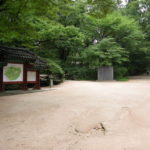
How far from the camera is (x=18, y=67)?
8.55 metres

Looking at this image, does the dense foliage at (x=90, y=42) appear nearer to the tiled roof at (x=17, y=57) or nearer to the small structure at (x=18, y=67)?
the tiled roof at (x=17, y=57)

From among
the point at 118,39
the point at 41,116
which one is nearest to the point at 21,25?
the point at 41,116

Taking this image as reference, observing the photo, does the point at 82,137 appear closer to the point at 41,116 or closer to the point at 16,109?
the point at 41,116

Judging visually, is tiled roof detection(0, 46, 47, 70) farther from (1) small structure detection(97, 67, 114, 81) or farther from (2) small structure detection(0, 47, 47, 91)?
(1) small structure detection(97, 67, 114, 81)

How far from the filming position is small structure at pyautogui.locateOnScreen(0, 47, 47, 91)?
25.7 ft

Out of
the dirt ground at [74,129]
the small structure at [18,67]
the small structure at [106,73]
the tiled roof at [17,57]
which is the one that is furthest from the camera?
the small structure at [106,73]

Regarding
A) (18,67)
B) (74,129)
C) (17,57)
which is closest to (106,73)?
(18,67)

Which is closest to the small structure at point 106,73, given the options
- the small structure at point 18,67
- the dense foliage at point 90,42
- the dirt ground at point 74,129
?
the dense foliage at point 90,42

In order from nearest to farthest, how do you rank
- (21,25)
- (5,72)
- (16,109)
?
(16,109) → (21,25) → (5,72)

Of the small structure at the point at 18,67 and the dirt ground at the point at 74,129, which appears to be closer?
the dirt ground at the point at 74,129

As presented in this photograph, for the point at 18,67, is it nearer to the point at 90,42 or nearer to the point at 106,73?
the point at 106,73

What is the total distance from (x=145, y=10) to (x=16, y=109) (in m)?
22.4

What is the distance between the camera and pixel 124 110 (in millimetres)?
4715

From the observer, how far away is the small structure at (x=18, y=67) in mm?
7844
